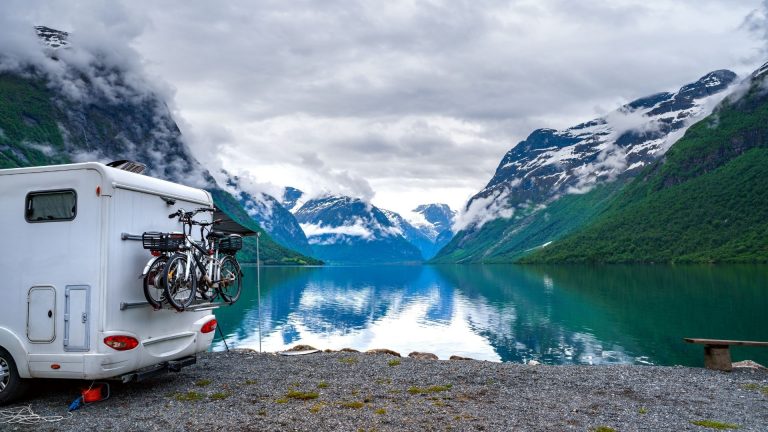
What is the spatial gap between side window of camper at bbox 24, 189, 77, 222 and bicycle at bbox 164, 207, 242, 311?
2.15 m

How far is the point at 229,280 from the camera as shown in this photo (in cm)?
1427

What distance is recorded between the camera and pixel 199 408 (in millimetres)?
11891

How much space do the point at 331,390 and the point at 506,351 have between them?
30.9m

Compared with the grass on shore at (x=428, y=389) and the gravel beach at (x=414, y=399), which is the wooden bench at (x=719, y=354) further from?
the grass on shore at (x=428, y=389)

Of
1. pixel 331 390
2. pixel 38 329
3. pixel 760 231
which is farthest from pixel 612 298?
pixel 760 231

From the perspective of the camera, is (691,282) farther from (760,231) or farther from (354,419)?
(760,231)

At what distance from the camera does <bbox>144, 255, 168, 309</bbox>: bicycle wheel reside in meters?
12.1

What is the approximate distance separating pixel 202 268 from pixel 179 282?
35.0 inches

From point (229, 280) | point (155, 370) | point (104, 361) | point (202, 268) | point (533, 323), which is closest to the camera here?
point (104, 361)

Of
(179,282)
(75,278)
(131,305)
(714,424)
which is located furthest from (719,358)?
(75,278)

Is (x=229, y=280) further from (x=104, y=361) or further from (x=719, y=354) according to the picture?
(x=719, y=354)

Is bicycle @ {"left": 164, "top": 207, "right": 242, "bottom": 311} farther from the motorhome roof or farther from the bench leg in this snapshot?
the bench leg

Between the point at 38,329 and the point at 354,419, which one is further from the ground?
the point at 38,329

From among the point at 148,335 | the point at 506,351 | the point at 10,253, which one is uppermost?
the point at 10,253
